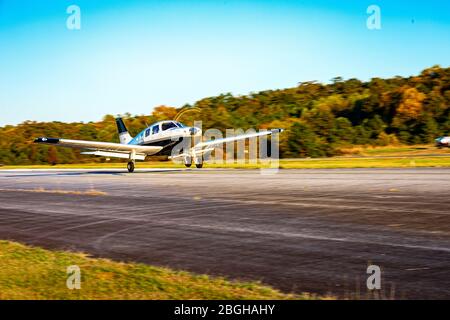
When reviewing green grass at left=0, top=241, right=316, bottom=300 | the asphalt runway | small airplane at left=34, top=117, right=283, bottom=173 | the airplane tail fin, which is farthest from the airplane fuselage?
green grass at left=0, top=241, right=316, bottom=300

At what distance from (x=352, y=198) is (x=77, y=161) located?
8068 cm

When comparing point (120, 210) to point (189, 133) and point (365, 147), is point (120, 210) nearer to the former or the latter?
point (189, 133)

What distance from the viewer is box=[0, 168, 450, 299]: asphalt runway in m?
7.46

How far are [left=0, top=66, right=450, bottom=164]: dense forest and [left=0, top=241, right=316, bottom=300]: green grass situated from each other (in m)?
61.8

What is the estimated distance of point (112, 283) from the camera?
7.14m

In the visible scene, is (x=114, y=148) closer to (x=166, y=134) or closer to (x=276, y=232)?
(x=166, y=134)

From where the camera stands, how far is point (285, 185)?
2403cm

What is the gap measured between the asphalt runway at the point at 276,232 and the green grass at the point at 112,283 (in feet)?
1.63

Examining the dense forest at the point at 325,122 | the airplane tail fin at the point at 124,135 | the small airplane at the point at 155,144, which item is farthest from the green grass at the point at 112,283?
the dense forest at the point at 325,122

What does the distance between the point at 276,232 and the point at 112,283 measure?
5039 mm

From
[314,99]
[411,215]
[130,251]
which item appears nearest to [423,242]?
[411,215]

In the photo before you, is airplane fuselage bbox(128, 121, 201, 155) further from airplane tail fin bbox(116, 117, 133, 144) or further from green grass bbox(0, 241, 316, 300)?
green grass bbox(0, 241, 316, 300)

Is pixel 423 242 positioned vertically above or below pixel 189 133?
below

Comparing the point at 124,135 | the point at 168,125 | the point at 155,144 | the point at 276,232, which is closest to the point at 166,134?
the point at 168,125
